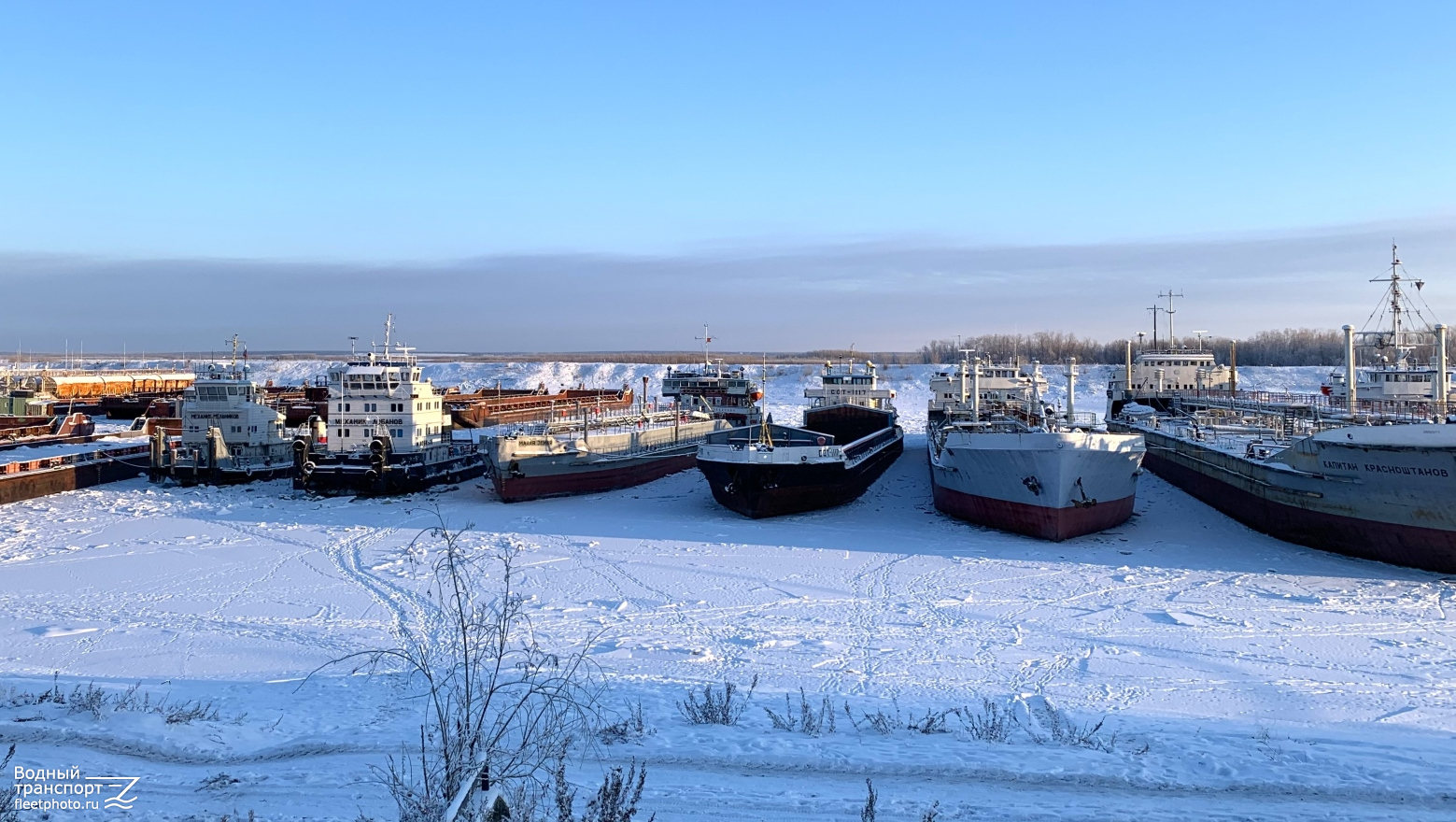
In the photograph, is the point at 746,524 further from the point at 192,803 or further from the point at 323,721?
the point at 192,803

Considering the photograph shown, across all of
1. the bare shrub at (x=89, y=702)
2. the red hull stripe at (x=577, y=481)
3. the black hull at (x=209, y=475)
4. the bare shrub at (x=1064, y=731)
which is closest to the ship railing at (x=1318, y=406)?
the bare shrub at (x=1064, y=731)

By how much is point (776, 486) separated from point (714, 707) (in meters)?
13.6

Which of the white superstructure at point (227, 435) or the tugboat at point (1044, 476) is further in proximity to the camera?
the white superstructure at point (227, 435)

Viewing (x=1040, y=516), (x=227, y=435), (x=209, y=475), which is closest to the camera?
(x=1040, y=516)

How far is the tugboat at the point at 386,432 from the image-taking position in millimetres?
25109

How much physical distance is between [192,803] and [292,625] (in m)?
6.28

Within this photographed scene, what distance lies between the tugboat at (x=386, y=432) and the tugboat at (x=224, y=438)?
83.1 inches

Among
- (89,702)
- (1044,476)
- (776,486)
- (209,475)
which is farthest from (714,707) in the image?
(209,475)

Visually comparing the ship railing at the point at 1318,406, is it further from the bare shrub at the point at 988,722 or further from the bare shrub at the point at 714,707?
the bare shrub at the point at 714,707

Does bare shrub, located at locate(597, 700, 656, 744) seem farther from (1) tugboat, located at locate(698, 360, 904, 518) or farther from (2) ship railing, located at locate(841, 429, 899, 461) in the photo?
(2) ship railing, located at locate(841, 429, 899, 461)

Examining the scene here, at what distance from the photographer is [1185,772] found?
6.42 meters

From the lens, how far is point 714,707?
7.58 m

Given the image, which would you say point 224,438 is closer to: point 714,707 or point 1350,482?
point 714,707

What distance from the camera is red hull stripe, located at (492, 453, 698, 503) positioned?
23562mm
